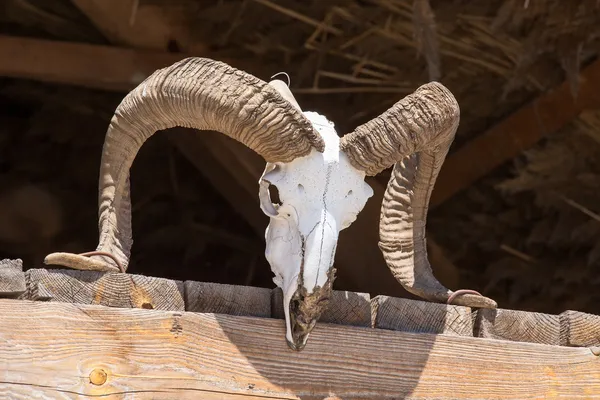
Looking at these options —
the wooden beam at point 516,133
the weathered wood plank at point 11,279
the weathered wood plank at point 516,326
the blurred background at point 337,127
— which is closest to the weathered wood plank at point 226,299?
the weathered wood plank at point 11,279

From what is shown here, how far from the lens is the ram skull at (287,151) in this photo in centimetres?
305

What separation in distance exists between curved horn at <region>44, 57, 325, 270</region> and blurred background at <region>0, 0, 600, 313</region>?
1885 mm

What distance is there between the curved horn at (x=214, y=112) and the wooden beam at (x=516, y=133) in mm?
2584

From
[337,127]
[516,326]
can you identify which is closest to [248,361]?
[516,326]

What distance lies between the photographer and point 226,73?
3119mm

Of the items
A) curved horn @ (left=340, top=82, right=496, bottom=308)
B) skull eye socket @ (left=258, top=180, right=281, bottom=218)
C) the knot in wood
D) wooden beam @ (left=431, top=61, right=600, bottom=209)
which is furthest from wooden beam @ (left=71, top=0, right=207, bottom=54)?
the knot in wood

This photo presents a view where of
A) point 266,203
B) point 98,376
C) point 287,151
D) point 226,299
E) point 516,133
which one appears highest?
point 287,151

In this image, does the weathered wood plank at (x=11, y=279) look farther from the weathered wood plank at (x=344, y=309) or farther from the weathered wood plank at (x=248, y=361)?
the weathered wood plank at (x=344, y=309)

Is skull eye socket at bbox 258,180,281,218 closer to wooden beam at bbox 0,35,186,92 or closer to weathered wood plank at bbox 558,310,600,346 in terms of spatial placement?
weathered wood plank at bbox 558,310,600,346

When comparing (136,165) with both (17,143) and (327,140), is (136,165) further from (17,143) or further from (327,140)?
(327,140)

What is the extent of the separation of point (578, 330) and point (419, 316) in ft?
1.71

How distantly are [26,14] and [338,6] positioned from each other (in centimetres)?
135

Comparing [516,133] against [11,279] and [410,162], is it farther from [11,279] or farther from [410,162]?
[11,279]

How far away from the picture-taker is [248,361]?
120 inches
